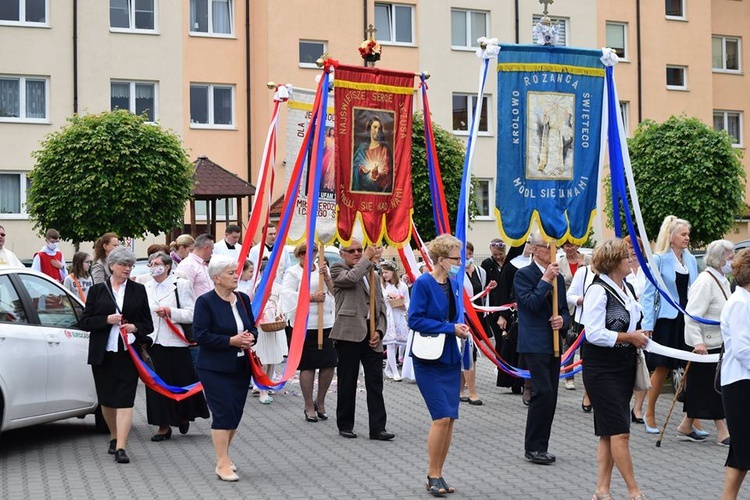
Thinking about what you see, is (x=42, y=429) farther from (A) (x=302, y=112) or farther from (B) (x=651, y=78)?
(B) (x=651, y=78)

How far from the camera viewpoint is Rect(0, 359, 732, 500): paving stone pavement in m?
9.12

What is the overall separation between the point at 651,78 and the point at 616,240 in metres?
36.1

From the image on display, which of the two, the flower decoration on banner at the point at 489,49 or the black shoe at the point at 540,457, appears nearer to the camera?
the black shoe at the point at 540,457

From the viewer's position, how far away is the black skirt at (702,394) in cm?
1114

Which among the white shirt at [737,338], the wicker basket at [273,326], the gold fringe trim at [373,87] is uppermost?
the gold fringe trim at [373,87]

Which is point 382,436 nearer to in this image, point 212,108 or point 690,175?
point 690,175

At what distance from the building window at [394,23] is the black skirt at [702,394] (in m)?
29.3

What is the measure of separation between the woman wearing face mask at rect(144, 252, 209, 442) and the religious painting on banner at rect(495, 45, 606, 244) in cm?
341

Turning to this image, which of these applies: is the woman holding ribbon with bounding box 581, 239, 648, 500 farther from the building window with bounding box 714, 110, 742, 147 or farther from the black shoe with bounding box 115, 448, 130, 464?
the building window with bounding box 714, 110, 742, 147

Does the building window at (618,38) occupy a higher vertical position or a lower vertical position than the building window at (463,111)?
higher

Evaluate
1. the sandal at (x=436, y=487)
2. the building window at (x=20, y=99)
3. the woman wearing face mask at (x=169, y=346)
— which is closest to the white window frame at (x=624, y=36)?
the building window at (x=20, y=99)

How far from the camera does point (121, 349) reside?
1041 centimetres

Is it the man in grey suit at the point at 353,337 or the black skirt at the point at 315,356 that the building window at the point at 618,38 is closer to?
the black skirt at the point at 315,356

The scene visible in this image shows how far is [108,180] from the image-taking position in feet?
91.5
